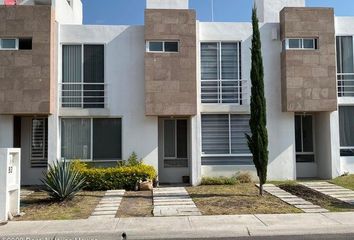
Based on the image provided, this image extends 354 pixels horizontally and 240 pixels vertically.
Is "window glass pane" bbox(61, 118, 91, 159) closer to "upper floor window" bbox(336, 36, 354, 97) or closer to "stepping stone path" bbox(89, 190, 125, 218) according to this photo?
"stepping stone path" bbox(89, 190, 125, 218)

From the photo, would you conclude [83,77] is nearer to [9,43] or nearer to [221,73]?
[9,43]

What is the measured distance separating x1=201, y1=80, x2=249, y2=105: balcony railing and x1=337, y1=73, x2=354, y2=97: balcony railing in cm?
413

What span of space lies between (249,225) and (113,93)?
9406 mm

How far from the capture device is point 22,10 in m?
16.5

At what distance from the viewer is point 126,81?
1755 centimetres

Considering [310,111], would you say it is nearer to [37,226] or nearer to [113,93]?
[113,93]

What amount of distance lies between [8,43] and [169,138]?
7686 mm

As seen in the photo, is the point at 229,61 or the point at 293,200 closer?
the point at 293,200

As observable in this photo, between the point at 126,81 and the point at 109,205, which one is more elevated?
the point at 126,81

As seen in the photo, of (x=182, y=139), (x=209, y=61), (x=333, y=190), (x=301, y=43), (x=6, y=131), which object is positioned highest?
(x=301, y=43)

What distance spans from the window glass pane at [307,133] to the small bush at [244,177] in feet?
10.9

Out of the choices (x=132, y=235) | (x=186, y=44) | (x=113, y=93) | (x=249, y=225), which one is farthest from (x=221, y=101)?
(x=132, y=235)

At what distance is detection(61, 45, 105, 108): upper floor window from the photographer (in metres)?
17.4

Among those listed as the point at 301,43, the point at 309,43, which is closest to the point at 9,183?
the point at 301,43
